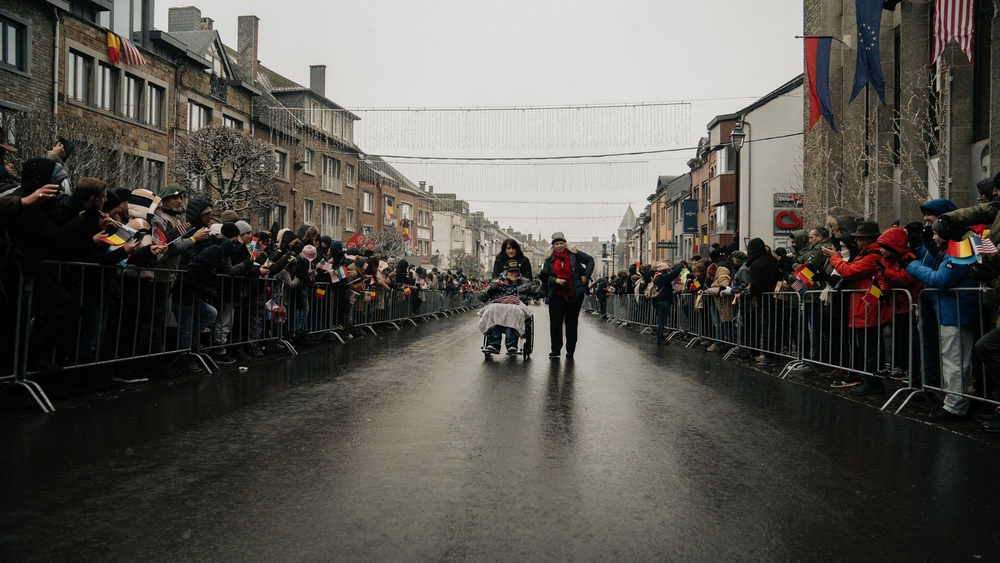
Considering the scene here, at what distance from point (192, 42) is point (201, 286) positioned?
101 ft

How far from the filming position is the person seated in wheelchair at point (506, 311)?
40.4ft

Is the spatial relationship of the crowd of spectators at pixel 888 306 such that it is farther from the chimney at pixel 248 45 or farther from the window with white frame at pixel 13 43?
the chimney at pixel 248 45

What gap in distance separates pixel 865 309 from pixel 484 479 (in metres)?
6.06

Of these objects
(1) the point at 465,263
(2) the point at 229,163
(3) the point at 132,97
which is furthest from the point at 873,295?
(1) the point at 465,263

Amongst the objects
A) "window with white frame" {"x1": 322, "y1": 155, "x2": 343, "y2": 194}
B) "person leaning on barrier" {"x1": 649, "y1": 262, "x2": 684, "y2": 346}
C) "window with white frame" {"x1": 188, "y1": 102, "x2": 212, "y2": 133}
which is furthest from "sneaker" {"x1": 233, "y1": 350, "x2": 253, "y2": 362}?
"window with white frame" {"x1": 322, "y1": 155, "x2": 343, "y2": 194}

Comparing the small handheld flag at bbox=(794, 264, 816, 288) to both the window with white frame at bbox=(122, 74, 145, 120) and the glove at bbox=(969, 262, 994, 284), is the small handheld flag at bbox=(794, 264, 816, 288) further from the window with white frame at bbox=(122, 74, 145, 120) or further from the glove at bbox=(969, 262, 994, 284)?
the window with white frame at bbox=(122, 74, 145, 120)

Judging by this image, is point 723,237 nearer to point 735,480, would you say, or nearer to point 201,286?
point 201,286

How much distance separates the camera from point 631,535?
141 inches

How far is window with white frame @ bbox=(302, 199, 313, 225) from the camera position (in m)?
48.5

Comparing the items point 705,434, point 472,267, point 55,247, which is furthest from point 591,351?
point 472,267

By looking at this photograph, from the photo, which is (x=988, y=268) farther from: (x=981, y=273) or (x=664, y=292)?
(x=664, y=292)

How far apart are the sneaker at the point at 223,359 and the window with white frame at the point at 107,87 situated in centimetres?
2084

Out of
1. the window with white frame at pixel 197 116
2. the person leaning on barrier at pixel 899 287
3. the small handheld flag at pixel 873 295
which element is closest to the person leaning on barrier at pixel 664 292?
the small handheld flag at pixel 873 295

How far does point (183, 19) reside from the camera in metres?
40.8
